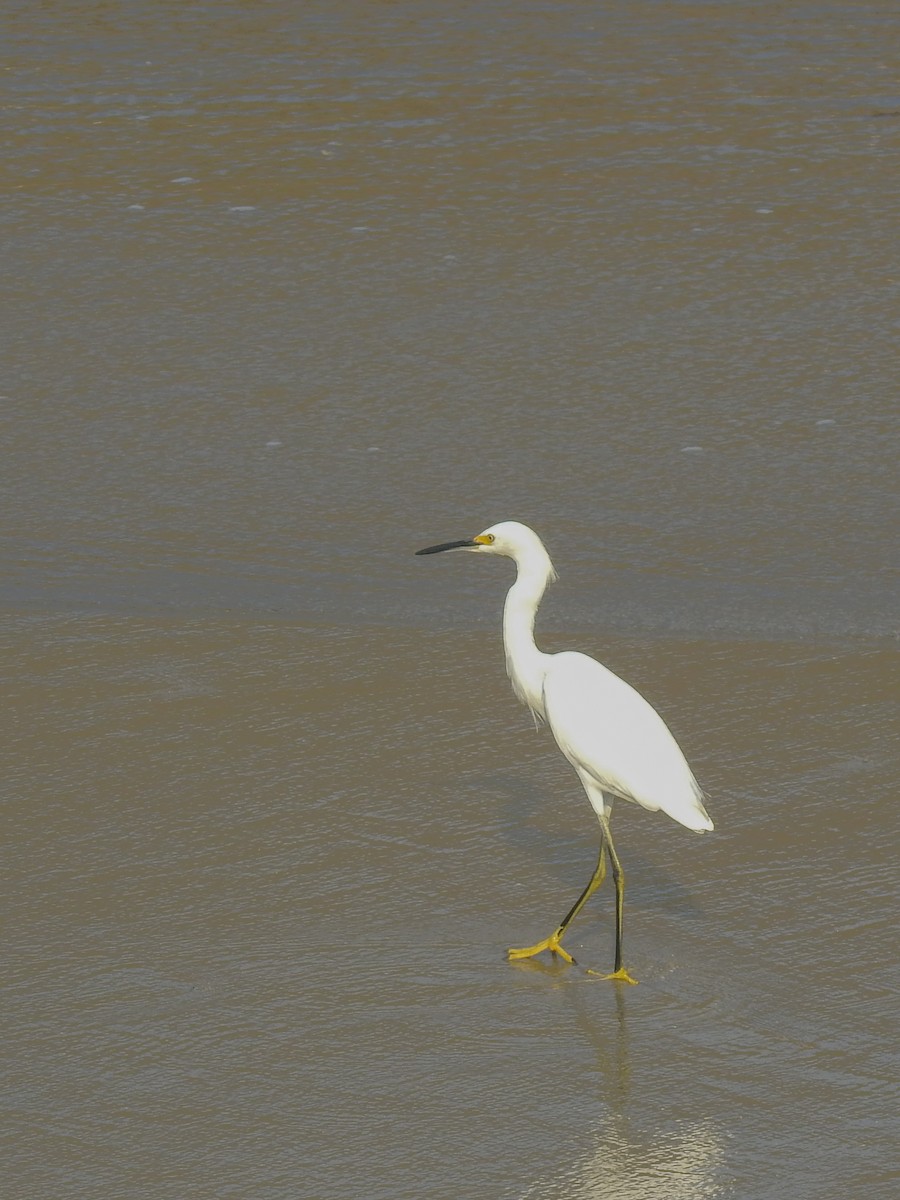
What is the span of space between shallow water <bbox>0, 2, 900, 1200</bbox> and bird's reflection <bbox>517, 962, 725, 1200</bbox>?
0.03ft

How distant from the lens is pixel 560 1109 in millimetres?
3416

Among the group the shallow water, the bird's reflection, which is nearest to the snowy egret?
the shallow water

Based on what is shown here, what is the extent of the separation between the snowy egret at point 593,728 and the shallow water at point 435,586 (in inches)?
9.7

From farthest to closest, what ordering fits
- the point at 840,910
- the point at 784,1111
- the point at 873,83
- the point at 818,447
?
the point at 873,83 → the point at 818,447 → the point at 840,910 → the point at 784,1111

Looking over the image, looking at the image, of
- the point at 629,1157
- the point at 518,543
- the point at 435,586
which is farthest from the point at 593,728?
the point at 435,586

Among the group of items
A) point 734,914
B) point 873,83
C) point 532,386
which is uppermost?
point 873,83

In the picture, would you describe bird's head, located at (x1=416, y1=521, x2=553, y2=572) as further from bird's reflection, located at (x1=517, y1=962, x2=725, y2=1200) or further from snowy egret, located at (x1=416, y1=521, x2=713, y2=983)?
bird's reflection, located at (x1=517, y1=962, x2=725, y2=1200)

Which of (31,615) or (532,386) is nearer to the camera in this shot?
(31,615)

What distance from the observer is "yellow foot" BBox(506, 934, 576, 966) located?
3.93m

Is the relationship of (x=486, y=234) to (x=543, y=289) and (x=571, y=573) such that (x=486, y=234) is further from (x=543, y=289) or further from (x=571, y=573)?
(x=571, y=573)

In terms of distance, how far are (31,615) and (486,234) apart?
3.00m

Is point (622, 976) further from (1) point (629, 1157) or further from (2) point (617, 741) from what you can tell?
(1) point (629, 1157)

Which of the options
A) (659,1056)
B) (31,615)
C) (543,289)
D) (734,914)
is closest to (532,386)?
(543,289)

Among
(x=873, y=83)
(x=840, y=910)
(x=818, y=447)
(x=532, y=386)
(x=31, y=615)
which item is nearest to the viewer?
(x=840, y=910)
